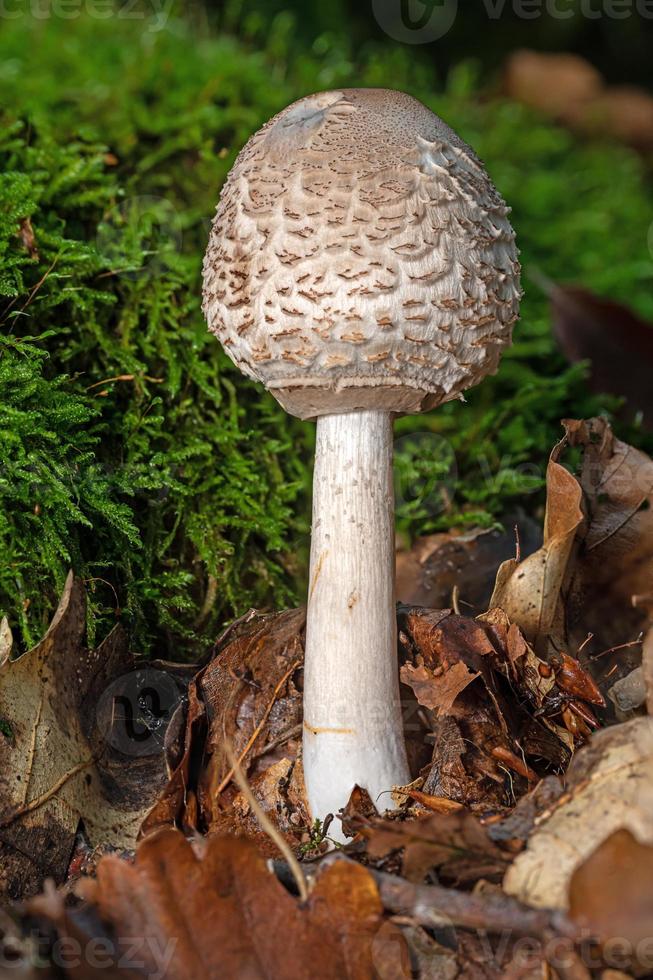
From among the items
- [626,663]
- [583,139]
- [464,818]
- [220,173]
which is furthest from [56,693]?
[583,139]

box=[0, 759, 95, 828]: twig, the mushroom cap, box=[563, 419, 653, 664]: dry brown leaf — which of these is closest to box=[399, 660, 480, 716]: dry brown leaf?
box=[563, 419, 653, 664]: dry brown leaf

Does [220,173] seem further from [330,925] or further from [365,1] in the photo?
[365,1]

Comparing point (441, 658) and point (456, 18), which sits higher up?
point (456, 18)

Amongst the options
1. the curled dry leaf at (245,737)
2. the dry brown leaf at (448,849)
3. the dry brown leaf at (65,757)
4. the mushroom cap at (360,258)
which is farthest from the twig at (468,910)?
the mushroom cap at (360,258)

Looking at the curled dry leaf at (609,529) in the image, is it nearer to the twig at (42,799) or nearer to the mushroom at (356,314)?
the mushroom at (356,314)

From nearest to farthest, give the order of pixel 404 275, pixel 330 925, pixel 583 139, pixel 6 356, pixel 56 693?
pixel 330 925
pixel 404 275
pixel 56 693
pixel 6 356
pixel 583 139

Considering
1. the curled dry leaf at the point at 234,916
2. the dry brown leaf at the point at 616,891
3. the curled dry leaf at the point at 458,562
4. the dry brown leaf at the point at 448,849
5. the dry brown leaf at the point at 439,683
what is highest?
the dry brown leaf at the point at 616,891
